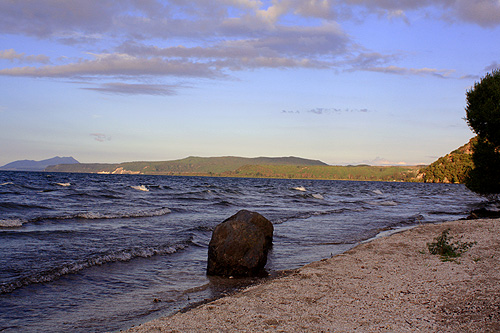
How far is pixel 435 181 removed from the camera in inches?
6767

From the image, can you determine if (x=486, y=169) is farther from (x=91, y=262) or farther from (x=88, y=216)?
(x=91, y=262)

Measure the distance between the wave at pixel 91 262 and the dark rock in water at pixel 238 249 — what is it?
2810mm

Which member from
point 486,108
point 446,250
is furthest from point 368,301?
point 486,108

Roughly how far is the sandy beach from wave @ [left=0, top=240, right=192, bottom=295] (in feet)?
14.0

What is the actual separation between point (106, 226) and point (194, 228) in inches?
155

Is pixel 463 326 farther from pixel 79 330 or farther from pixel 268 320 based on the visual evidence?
pixel 79 330

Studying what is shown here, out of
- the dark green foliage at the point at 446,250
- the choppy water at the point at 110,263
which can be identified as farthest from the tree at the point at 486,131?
the dark green foliage at the point at 446,250

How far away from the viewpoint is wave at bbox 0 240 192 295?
26.0 ft

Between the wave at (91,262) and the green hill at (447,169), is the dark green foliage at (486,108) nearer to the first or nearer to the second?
the wave at (91,262)

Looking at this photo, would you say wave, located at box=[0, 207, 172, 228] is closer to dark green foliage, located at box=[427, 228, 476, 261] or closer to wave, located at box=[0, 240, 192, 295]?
wave, located at box=[0, 240, 192, 295]

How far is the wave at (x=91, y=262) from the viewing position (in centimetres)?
792

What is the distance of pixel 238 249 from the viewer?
9438 mm

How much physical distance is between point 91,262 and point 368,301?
7.45 m

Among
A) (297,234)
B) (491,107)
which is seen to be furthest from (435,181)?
(297,234)
